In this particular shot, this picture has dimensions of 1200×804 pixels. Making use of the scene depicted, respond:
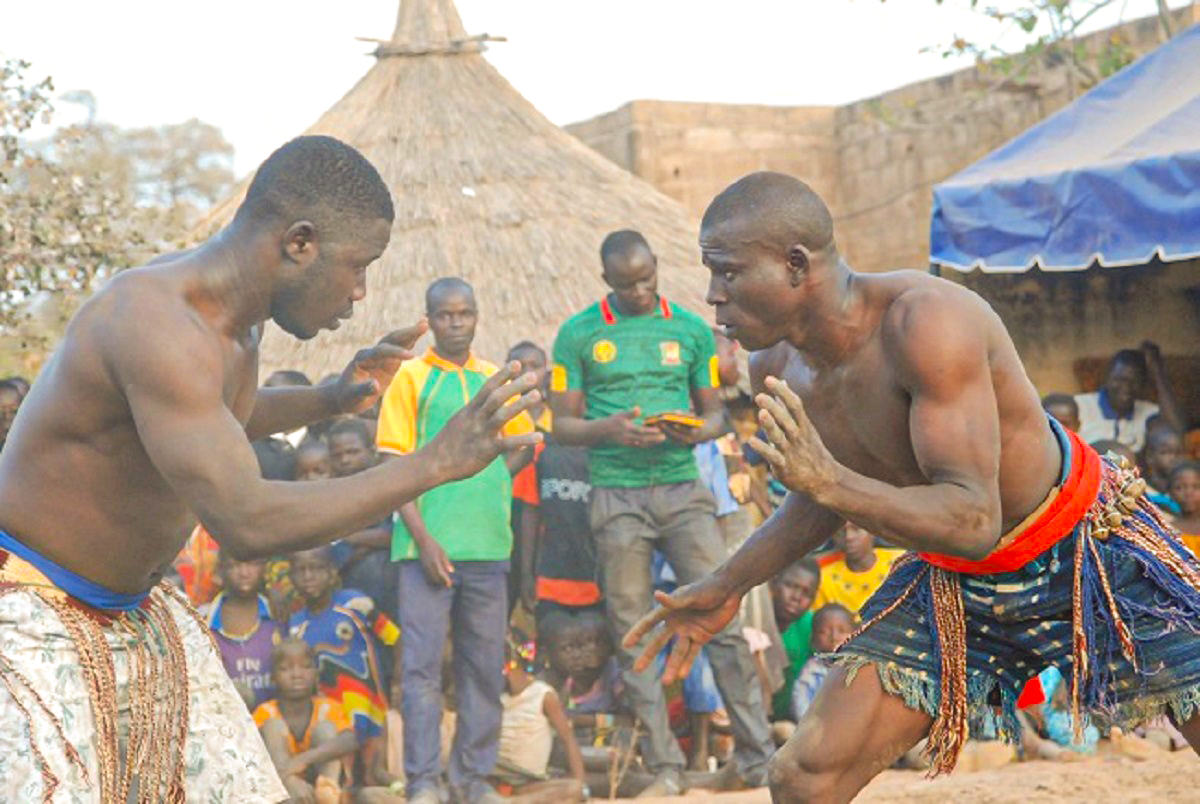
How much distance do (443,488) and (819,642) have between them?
1.91m

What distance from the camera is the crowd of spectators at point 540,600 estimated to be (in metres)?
6.97

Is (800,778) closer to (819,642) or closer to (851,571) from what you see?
(819,642)

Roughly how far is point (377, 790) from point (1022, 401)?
12.4 ft

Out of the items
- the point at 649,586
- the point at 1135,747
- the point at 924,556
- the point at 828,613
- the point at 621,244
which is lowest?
the point at 1135,747

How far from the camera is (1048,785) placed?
7.09 m

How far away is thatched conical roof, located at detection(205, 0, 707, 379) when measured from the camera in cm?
1074

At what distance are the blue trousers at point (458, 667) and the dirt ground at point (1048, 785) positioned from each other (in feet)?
2.45

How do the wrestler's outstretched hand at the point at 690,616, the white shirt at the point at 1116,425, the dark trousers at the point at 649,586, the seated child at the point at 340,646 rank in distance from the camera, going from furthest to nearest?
the white shirt at the point at 1116,425
the dark trousers at the point at 649,586
the seated child at the point at 340,646
the wrestler's outstretched hand at the point at 690,616

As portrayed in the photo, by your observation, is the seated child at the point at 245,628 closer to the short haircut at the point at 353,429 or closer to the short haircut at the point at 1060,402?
the short haircut at the point at 353,429

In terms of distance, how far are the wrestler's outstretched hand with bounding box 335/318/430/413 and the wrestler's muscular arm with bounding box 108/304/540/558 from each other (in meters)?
0.80

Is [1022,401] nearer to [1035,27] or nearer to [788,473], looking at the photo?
[788,473]

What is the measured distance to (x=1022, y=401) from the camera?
412 centimetres

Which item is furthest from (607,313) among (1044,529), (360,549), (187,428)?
(187,428)

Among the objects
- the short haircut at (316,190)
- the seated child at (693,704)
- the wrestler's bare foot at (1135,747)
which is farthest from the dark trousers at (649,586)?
the short haircut at (316,190)
